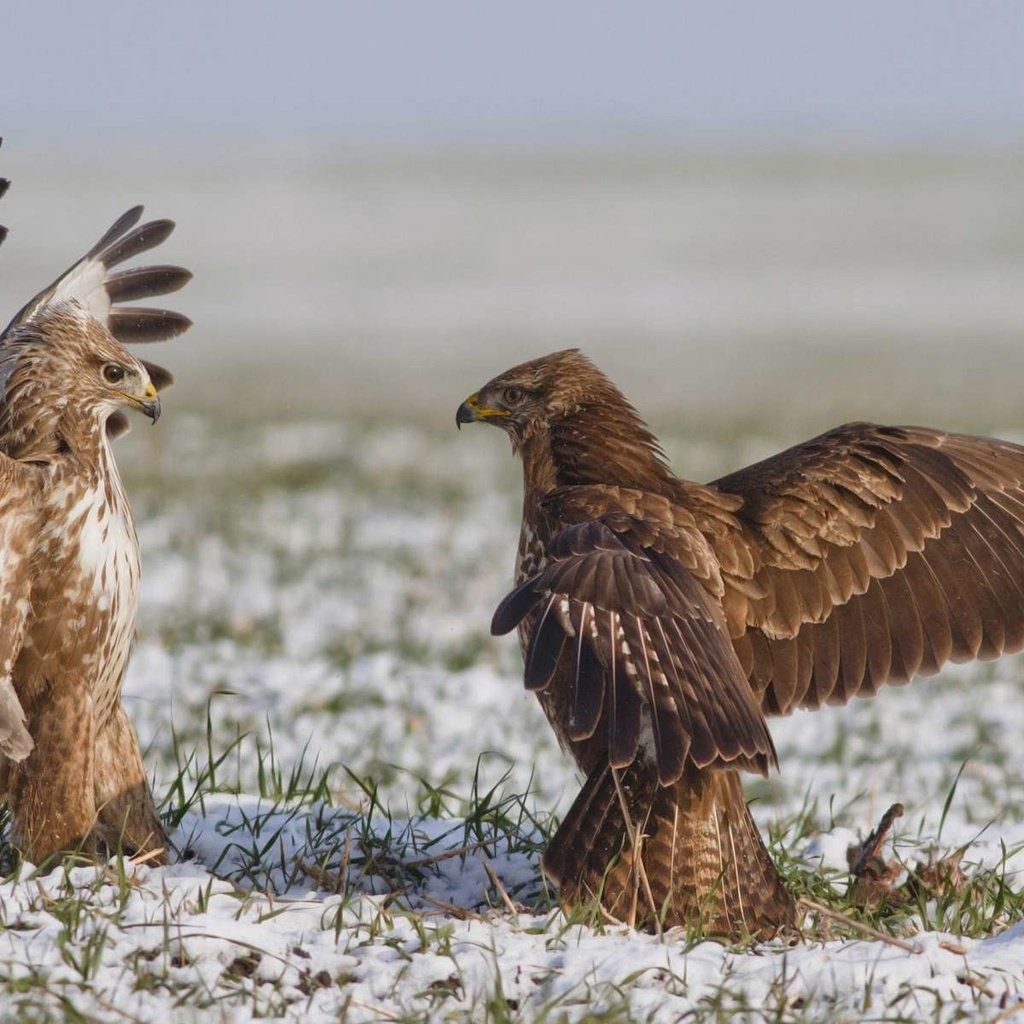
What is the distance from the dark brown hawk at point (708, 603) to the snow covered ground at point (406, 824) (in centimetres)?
29

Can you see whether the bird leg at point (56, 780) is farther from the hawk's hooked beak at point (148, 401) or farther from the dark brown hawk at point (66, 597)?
the hawk's hooked beak at point (148, 401)

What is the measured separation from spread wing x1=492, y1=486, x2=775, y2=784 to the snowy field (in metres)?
0.49

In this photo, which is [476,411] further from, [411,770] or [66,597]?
[411,770]

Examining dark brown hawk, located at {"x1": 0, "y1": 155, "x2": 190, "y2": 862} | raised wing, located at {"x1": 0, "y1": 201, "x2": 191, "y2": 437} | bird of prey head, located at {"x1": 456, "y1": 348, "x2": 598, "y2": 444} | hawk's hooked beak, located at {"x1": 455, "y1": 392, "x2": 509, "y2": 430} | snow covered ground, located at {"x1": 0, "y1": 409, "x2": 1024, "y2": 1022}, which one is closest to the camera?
snow covered ground, located at {"x1": 0, "y1": 409, "x2": 1024, "y2": 1022}

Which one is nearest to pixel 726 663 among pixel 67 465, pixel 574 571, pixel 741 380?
pixel 574 571

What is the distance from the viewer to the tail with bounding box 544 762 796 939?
4125 mm

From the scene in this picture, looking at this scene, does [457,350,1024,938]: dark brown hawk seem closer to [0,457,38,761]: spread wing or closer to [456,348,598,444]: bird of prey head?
[456,348,598,444]: bird of prey head

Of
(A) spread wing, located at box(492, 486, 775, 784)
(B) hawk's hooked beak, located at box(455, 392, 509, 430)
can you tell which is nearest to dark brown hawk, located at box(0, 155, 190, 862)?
(B) hawk's hooked beak, located at box(455, 392, 509, 430)

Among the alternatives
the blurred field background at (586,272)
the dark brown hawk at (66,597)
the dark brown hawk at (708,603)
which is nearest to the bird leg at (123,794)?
the dark brown hawk at (66,597)

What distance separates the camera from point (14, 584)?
14.1 ft

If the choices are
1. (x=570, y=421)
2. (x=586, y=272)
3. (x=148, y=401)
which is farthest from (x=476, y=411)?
(x=586, y=272)

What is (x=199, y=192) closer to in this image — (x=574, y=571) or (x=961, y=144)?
(x=961, y=144)

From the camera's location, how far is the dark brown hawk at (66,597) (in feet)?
14.2

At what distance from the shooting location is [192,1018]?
330 cm
